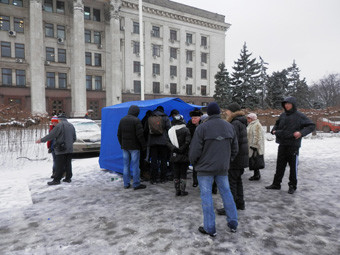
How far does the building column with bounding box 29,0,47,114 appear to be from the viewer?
30234 millimetres

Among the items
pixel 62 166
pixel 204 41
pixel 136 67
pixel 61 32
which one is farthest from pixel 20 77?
pixel 204 41

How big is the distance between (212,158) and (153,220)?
1.64 meters

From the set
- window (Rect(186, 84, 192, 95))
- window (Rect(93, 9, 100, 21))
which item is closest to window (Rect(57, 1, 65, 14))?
window (Rect(93, 9, 100, 21))

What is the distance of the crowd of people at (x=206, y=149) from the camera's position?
11.5 ft

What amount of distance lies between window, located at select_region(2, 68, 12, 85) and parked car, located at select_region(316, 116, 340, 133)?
35325mm

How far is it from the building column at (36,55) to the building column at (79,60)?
4033mm

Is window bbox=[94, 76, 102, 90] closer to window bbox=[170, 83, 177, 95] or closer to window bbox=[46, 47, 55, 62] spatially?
window bbox=[46, 47, 55, 62]

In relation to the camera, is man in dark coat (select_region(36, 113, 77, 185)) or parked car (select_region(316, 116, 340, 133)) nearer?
man in dark coat (select_region(36, 113, 77, 185))

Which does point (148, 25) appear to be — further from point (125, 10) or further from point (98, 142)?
point (98, 142)

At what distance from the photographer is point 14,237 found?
143 inches

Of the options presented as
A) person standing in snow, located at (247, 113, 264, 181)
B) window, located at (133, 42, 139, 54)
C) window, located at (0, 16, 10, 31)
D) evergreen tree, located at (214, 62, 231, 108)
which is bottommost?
person standing in snow, located at (247, 113, 264, 181)

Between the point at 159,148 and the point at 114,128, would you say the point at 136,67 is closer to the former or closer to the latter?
the point at 114,128

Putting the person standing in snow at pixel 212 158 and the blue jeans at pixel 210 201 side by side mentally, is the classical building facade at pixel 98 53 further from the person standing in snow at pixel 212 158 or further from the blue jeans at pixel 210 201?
the blue jeans at pixel 210 201

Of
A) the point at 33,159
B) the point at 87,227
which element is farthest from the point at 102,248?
the point at 33,159
